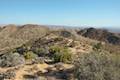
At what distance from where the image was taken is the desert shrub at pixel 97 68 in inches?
521

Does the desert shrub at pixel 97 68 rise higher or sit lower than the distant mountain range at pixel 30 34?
higher

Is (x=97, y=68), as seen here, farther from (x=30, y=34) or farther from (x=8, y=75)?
(x=30, y=34)

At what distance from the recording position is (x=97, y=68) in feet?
45.9

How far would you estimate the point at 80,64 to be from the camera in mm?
14648

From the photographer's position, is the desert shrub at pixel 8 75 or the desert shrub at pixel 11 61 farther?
the desert shrub at pixel 11 61

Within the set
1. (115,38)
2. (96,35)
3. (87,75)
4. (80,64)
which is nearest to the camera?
(87,75)

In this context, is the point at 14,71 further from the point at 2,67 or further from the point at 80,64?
the point at 80,64

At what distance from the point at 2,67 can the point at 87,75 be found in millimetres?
7560

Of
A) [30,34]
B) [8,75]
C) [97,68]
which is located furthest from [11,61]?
[30,34]

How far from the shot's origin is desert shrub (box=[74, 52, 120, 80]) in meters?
13.2

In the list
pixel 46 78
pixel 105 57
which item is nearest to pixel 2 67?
pixel 46 78

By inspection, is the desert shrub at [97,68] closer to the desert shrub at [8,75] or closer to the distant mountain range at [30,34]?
the desert shrub at [8,75]

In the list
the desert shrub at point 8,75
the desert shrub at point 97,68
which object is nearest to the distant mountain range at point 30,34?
→ the desert shrub at point 8,75

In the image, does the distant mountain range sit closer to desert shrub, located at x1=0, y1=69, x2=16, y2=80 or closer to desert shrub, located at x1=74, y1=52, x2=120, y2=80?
desert shrub, located at x1=0, y1=69, x2=16, y2=80
